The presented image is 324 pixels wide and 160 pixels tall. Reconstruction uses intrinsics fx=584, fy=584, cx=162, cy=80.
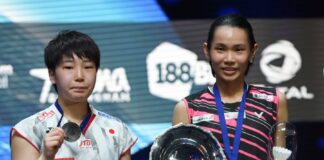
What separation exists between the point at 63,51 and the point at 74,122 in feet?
0.67

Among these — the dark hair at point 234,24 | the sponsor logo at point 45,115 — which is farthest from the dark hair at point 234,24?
the sponsor logo at point 45,115

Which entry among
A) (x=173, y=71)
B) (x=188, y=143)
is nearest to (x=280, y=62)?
(x=173, y=71)

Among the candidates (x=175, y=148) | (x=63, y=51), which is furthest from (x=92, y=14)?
(x=175, y=148)

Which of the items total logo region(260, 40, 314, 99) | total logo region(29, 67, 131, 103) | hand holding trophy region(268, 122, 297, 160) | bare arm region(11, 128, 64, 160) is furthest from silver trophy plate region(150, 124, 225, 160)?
total logo region(260, 40, 314, 99)

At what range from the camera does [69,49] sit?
1.67 m

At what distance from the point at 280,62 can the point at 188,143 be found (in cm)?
185

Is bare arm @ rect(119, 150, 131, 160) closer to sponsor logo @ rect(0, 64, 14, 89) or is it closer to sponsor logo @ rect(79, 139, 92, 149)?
sponsor logo @ rect(79, 139, 92, 149)

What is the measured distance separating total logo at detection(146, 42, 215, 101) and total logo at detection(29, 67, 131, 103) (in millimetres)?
144

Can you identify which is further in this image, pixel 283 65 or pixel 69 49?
pixel 283 65

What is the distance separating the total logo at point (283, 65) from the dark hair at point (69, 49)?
177cm

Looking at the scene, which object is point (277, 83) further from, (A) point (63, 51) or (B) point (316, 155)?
(A) point (63, 51)

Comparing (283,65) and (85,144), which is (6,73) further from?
(85,144)

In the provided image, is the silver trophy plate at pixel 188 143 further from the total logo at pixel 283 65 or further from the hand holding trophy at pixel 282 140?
the total logo at pixel 283 65

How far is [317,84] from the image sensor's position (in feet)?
10.9
